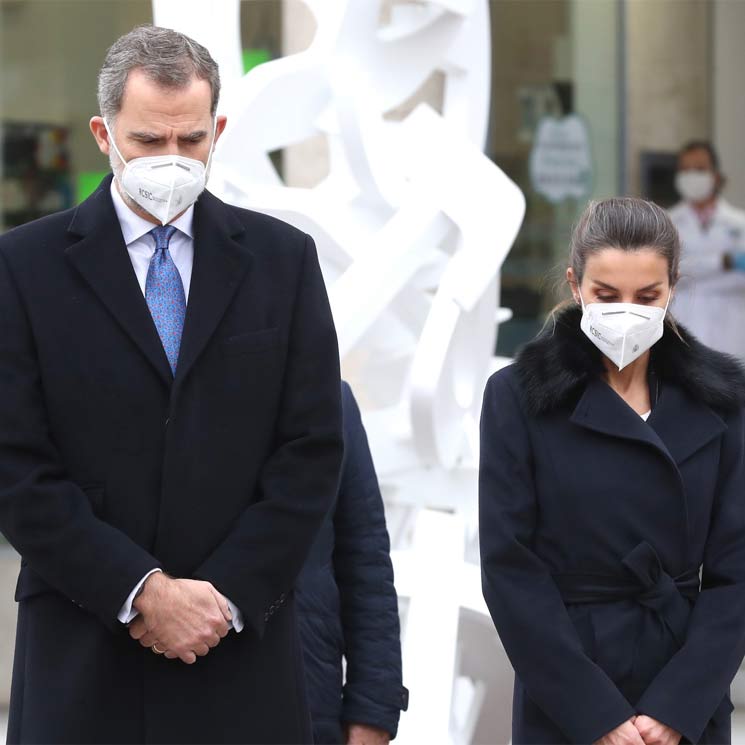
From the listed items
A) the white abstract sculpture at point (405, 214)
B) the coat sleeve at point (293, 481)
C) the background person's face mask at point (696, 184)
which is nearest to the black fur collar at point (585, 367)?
the coat sleeve at point (293, 481)

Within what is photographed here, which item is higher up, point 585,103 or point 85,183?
point 585,103

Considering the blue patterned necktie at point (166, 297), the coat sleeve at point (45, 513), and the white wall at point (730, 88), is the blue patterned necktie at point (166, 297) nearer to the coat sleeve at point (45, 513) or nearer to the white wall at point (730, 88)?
the coat sleeve at point (45, 513)

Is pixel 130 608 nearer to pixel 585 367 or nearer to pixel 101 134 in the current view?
pixel 101 134

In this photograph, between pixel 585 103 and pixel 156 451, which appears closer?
pixel 156 451

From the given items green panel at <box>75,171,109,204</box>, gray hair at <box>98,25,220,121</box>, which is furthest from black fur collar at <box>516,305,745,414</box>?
green panel at <box>75,171,109,204</box>

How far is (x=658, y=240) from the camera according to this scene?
10.3ft

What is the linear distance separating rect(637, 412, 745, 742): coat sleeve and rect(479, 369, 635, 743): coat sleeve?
92 mm

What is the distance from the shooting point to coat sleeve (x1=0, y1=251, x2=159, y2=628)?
8.57ft

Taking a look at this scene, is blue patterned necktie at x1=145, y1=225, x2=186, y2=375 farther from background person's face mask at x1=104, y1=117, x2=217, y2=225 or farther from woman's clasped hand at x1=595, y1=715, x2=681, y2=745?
woman's clasped hand at x1=595, y1=715, x2=681, y2=745

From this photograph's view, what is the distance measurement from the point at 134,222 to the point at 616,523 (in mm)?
1131

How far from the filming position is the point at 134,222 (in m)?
2.86

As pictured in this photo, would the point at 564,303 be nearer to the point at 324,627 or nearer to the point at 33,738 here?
the point at 324,627

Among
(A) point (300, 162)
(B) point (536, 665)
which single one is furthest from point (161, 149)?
(A) point (300, 162)

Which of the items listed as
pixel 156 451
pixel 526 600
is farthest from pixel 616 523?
pixel 156 451
